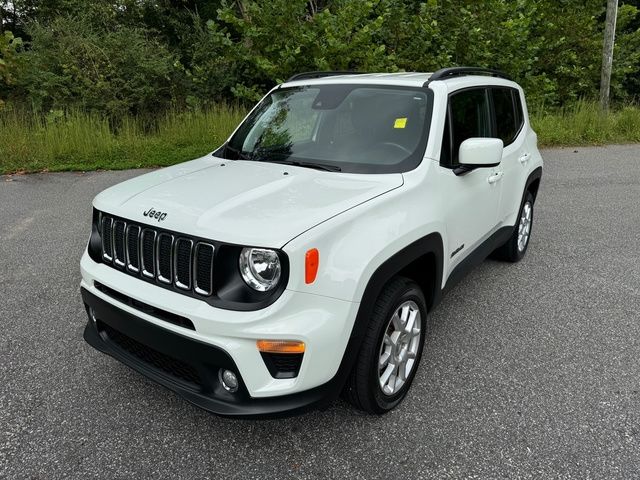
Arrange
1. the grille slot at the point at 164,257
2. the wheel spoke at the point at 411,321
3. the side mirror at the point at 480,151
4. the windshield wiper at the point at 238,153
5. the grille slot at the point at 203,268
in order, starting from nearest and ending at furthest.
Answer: the grille slot at the point at 203,268 → the grille slot at the point at 164,257 → the wheel spoke at the point at 411,321 → the side mirror at the point at 480,151 → the windshield wiper at the point at 238,153

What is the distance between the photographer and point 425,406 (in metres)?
2.80

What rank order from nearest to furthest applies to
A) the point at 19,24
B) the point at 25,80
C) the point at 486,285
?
the point at 486,285, the point at 25,80, the point at 19,24

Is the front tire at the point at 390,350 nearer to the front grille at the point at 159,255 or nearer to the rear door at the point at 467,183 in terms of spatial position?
the rear door at the point at 467,183

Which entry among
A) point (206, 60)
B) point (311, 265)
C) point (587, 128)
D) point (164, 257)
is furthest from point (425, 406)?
point (206, 60)

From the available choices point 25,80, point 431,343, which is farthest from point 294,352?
point 25,80

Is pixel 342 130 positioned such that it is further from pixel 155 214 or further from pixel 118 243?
pixel 118 243

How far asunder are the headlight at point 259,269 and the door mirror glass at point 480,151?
4.76 ft

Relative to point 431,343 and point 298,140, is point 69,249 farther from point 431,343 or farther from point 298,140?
point 431,343

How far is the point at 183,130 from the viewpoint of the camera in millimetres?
10641

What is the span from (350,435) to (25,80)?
12.2 m

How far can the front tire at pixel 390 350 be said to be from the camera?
2441mm

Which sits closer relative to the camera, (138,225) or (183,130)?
(138,225)

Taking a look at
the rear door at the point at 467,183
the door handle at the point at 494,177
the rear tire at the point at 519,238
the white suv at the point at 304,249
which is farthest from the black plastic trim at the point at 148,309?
the rear tire at the point at 519,238

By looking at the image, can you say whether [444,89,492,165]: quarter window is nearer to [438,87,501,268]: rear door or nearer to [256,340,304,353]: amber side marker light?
[438,87,501,268]: rear door
